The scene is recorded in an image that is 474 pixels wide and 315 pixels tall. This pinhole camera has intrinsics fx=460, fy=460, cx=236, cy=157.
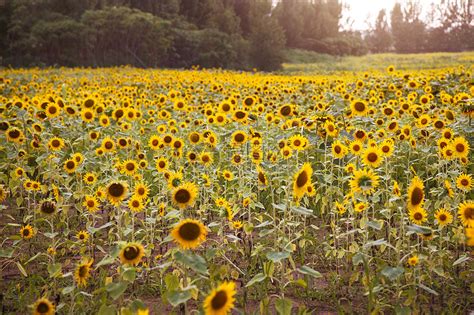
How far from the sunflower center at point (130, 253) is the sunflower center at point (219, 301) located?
22.4 inches

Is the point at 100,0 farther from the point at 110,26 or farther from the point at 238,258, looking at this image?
the point at 238,258

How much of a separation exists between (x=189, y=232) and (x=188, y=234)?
1cm

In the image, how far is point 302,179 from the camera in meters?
2.54

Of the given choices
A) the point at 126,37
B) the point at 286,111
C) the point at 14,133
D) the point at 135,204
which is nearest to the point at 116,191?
the point at 135,204

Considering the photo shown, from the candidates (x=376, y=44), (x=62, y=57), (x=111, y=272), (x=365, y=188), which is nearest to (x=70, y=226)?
(x=111, y=272)

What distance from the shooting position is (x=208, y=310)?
5.85 feet

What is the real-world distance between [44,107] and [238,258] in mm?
3178

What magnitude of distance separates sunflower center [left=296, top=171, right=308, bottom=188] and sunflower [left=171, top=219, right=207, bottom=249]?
67cm

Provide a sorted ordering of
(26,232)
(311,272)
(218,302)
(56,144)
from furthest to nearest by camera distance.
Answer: (56,144)
(26,232)
(311,272)
(218,302)

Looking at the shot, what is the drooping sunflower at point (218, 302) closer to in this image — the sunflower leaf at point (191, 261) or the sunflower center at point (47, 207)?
the sunflower leaf at point (191, 261)

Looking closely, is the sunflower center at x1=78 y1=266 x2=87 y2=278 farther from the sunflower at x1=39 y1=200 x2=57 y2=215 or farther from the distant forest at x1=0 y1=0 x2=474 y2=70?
the distant forest at x1=0 y1=0 x2=474 y2=70

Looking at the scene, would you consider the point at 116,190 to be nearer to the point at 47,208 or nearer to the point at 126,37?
the point at 47,208

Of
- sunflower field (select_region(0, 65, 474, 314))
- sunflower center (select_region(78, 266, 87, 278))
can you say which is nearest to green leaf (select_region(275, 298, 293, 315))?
sunflower field (select_region(0, 65, 474, 314))

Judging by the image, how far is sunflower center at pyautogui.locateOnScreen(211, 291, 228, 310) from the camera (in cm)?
179
